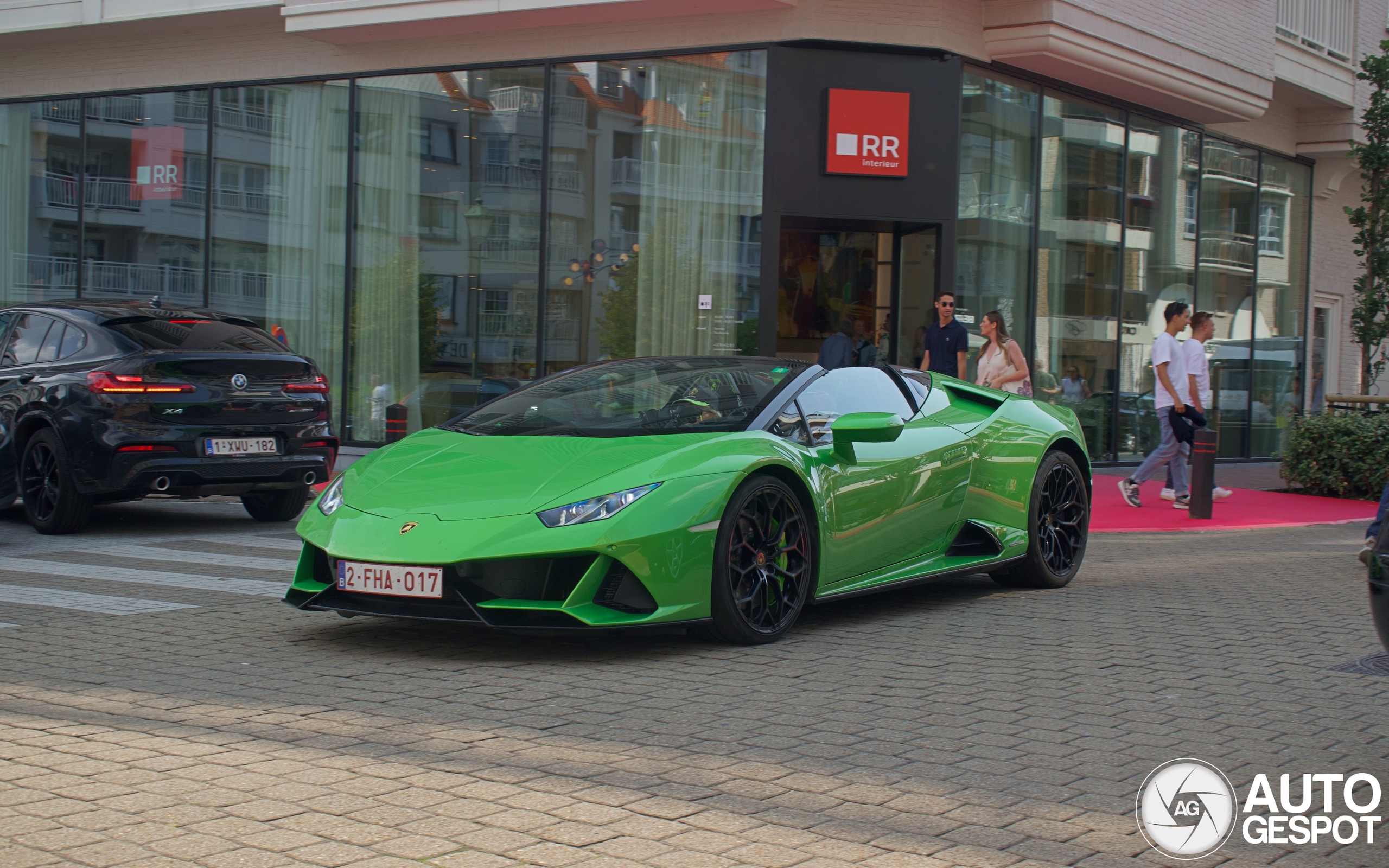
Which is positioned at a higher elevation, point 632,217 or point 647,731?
point 632,217

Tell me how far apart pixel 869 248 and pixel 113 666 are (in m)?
11.9

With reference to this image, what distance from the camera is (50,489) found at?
9531 millimetres

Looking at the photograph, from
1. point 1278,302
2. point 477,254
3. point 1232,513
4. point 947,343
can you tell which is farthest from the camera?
point 1278,302

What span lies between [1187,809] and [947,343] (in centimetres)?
1022

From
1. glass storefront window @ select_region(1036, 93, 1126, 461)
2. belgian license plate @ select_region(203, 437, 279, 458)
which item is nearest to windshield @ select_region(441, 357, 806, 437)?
belgian license plate @ select_region(203, 437, 279, 458)

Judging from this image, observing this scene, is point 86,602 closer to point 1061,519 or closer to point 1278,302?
point 1061,519

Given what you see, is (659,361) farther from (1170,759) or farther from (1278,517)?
(1278,517)

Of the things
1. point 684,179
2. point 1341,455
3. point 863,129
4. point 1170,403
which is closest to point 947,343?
point 1170,403

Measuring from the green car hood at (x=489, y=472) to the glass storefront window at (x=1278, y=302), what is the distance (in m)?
17.4

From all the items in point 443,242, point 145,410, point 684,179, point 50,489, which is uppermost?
point 684,179

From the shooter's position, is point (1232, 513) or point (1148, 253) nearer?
point (1232, 513)

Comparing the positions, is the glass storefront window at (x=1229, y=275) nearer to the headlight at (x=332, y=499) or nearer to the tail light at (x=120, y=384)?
the tail light at (x=120, y=384)

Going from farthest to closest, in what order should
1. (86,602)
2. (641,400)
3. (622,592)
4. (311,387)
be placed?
(311,387) < (86,602) < (641,400) < (622,592)

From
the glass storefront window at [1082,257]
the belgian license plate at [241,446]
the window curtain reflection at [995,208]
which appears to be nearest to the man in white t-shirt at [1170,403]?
the window curtain reflection at [995,208]
